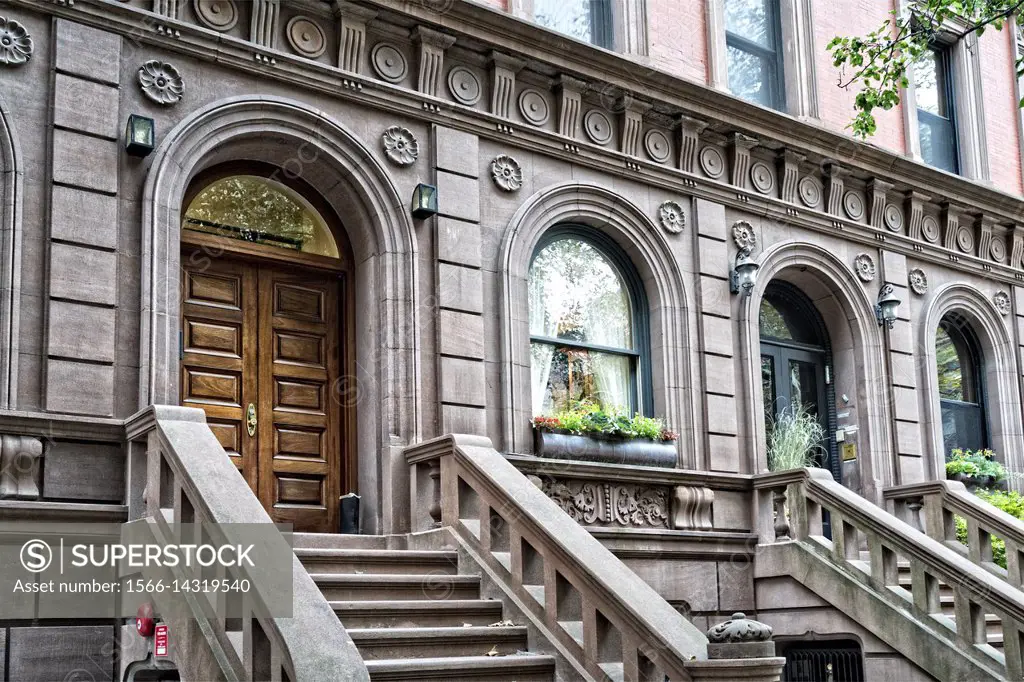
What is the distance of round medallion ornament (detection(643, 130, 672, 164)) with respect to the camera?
13.2 m

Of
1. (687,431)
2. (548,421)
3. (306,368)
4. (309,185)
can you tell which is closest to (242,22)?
(309,185)

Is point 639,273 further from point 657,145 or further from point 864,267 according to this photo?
point 864,267

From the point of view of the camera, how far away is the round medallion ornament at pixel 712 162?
536 inches

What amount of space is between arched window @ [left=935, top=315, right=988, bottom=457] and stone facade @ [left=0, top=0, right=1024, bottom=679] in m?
0.84

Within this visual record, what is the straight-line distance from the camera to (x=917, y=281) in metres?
15.6

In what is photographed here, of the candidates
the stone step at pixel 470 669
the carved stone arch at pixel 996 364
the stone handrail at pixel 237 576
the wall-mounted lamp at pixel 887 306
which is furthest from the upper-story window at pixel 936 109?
the stone handrail at pixel 237 576

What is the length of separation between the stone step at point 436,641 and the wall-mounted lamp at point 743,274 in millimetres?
6256

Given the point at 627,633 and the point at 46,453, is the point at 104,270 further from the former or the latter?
the point at 627,633

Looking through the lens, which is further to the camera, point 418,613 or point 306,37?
point 306,37

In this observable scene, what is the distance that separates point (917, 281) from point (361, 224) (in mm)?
8095

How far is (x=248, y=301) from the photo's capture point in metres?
10.9

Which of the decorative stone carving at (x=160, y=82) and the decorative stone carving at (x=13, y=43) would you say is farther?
the decorative stone carving at (x=160, y=82)

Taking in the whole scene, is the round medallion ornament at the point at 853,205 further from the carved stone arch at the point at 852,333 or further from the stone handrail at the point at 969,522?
the stone handrail at the point at 969,522

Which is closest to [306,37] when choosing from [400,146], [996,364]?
[400,146]
